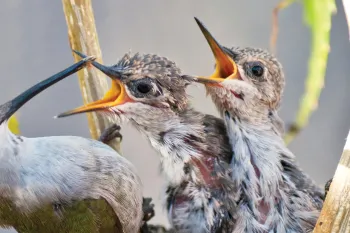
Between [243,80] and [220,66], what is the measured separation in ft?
0.15

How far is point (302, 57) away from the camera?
58.7 inches

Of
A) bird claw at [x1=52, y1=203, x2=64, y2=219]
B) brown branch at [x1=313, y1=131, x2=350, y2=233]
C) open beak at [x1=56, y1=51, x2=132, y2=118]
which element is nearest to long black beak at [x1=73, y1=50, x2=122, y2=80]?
open beak at [x1=56, y1=51, x2=132, y2=118]

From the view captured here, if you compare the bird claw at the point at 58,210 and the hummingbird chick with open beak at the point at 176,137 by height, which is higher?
the hummingbird chick with open beak at the point at 176,137

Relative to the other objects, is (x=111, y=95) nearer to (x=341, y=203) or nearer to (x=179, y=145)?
(x=179, y=145)

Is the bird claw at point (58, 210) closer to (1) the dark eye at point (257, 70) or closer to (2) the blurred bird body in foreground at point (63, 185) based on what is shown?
(2) the blurred bird body in foreground at point (63, 185)

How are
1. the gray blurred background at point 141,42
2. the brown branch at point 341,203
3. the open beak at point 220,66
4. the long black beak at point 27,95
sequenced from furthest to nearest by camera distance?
the gray blurred background at point 141,42
the open beak at point 220,66
the long black beak at point 27,95
the brown branch at point 341,203

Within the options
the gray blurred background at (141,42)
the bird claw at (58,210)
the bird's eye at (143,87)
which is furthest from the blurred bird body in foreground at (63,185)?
the gray blurred background at (141,42)

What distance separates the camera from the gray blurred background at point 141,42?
4.29ft

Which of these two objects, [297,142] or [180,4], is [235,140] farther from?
[297,142]

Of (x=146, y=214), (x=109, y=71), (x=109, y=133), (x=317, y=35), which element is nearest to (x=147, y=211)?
(x=146, y=214)

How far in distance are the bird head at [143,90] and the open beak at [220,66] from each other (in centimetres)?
4

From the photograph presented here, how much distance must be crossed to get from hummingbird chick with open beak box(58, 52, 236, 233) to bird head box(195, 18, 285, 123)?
0.05 meters

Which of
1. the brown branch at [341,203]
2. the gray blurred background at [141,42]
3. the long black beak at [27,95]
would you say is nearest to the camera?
the brown branch at [341,203]

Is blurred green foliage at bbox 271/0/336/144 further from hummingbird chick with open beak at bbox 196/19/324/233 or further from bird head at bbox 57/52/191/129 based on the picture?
Result: bird head at bbox 57/52/191/129
